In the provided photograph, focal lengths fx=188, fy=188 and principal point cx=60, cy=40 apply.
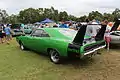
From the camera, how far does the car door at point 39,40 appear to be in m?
7.89

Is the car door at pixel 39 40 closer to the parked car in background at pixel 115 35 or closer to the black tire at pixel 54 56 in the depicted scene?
the black tire at pixel 54 56

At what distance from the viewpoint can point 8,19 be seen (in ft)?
234

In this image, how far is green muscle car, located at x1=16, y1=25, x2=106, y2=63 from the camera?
638 cm

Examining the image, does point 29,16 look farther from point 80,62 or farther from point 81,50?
point 81,50

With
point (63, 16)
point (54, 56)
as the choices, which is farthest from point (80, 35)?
point (63, 16)

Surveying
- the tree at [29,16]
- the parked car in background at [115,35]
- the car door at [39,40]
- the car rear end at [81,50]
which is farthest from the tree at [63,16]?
the car rear end at [81,50]

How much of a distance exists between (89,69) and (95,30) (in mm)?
1980

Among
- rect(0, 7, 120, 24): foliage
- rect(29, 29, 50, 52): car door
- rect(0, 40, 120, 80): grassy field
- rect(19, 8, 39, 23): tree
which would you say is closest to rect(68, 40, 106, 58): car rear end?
rect(0, 40, 120, 80): grassy field

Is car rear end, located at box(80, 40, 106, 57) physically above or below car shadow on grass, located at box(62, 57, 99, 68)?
above

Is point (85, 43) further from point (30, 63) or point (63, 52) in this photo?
point (30, 63)

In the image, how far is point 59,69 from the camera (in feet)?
21.9

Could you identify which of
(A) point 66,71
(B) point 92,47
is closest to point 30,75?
(A) point 66,71

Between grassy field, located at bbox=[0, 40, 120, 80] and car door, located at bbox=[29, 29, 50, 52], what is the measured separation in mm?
520

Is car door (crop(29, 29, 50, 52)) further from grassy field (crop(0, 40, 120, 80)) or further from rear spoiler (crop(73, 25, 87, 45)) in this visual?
rear spoiler (crop(73, 25, 87, 45))
